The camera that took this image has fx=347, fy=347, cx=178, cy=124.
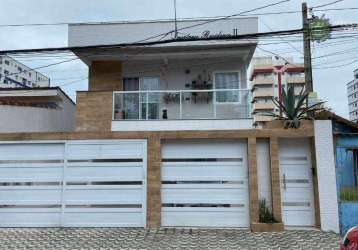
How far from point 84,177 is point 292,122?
6.19m

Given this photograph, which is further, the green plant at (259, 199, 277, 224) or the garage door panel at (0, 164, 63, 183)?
the garage door panel at (0, 164, 63, 183)

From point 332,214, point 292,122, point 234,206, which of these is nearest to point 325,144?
point 292,122

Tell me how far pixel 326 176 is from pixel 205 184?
3.31 meters

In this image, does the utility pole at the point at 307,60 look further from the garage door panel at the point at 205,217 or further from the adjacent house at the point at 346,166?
the garage door panel at the point at 205,217

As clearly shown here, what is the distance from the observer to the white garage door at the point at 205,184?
9.76 metres

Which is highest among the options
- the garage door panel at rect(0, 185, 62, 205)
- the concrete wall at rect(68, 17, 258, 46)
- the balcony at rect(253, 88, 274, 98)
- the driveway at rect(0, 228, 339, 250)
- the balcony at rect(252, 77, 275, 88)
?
the balcony at rect(252, 77, 275, 88)

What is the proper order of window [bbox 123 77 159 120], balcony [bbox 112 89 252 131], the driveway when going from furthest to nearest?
Result: 1. window [bbox 123 77 159 120]
2. balcony [bbox 112 89 252 131]
3. the driveway

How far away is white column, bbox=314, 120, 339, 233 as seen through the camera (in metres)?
9.24

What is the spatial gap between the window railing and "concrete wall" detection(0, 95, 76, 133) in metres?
3.79

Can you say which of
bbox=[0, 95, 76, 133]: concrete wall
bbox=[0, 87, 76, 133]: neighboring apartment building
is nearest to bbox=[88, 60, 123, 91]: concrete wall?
bbox=[0, 87, 76, 133]: neighboring apartment building

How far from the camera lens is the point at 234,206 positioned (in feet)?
32.1

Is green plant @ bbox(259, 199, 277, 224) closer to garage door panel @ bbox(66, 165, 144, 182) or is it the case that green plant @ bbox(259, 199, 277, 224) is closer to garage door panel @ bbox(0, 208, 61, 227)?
garage door panel @ bbox(66, 165, 144, 182)

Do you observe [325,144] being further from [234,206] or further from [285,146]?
[234,206]

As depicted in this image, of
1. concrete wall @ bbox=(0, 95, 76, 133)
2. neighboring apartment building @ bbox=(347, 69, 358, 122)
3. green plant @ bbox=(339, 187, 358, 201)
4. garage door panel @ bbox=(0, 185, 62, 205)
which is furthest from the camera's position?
neighboring apartment building @ bbox=(347, 69, 358, 122)
